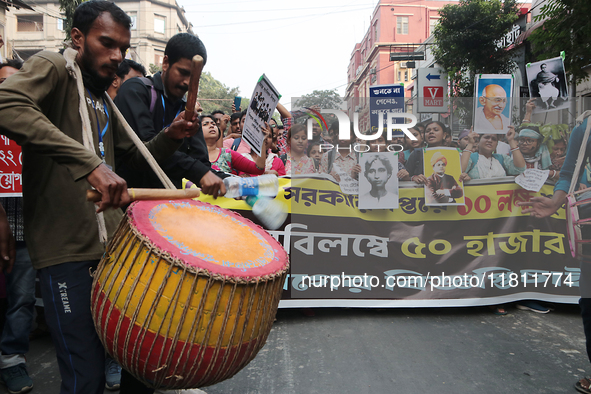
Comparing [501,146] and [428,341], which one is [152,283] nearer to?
[428,341]

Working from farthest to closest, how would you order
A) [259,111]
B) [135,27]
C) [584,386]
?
[135,27]
[259,111]
[584,386]

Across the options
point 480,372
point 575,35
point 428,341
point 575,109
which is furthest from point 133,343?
point 575,35

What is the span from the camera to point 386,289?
449 cm

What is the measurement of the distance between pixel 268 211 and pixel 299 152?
70 centimetres

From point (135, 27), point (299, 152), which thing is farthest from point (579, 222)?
point (135, 27)

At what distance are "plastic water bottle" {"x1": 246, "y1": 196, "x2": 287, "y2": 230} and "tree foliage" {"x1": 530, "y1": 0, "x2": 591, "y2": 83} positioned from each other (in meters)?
5.98

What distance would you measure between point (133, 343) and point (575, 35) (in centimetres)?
881

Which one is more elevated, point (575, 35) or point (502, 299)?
point (575, 35)

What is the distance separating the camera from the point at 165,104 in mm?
2520

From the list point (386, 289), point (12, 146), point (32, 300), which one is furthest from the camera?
point (386, 289)

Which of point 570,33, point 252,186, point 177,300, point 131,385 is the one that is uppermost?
point 570,33

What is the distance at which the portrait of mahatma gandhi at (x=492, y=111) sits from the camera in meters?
4.66

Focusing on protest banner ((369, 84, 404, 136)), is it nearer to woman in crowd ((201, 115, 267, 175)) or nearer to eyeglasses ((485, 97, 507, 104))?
eyeglasses ((485, 97, 507, 104))

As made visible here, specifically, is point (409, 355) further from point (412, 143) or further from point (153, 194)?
point (153, 194)
